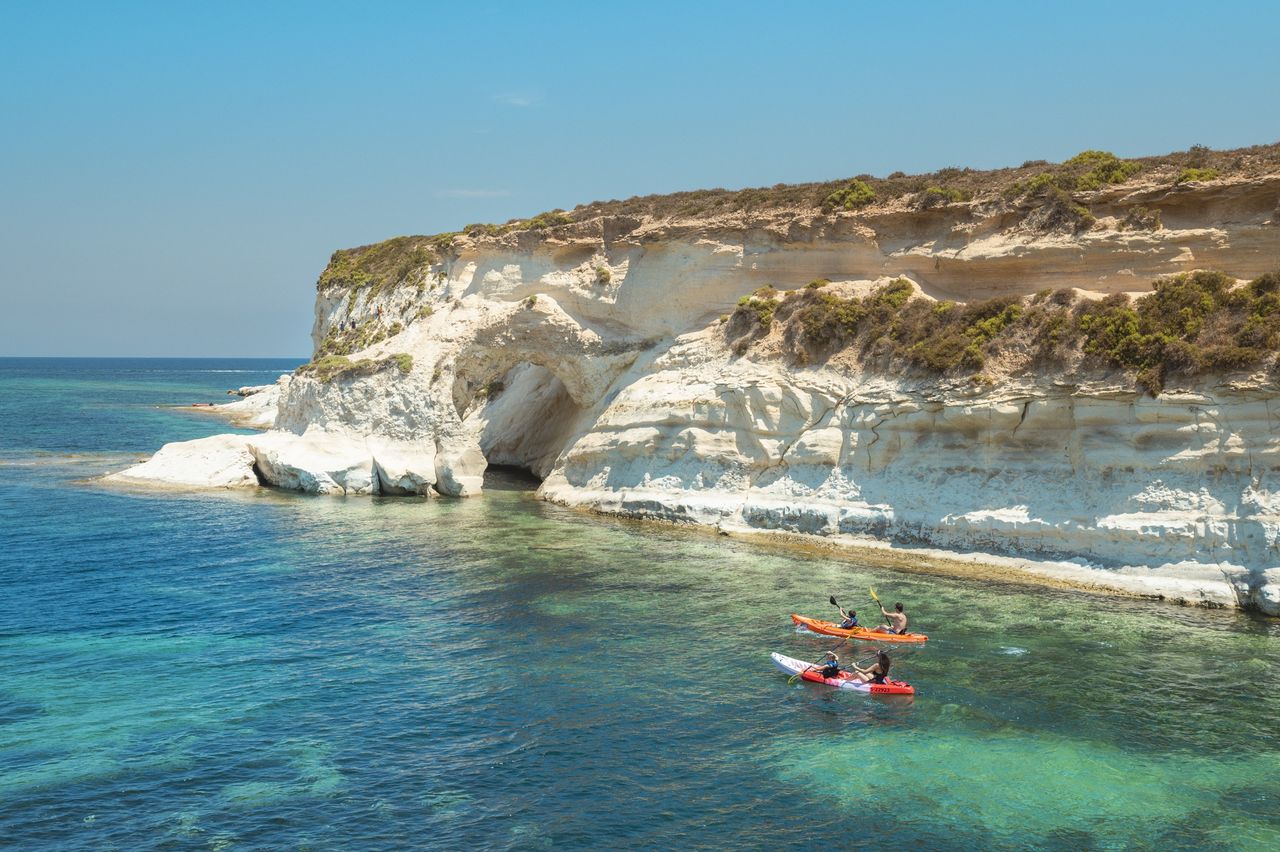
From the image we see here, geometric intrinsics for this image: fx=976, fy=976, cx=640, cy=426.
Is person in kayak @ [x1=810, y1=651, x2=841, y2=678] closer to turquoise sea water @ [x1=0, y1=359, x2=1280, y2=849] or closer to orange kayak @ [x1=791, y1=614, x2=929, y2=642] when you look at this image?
turquoise sea water @ [x1=0, y1=359, x2=1280, y2=849]

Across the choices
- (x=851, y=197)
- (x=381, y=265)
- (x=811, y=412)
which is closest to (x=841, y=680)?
(x=811, y=412)

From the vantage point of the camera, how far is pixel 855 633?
24750mm

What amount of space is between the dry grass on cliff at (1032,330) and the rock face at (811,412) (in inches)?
26.1

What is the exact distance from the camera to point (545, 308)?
46312 mm

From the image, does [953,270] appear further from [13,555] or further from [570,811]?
[13,555]

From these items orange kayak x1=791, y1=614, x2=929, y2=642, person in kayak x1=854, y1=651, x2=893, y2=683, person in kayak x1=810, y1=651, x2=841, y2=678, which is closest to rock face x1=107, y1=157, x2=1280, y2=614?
orange kayak x1=791, y1=614, x2=929, y2=642

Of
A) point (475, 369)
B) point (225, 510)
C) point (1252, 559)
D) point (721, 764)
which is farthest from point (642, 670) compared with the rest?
point (475, 369)

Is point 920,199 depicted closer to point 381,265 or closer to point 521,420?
point 521,420

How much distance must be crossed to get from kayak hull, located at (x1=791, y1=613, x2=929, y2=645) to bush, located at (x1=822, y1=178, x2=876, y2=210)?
69.5 ft

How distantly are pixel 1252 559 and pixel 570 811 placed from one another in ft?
69.6

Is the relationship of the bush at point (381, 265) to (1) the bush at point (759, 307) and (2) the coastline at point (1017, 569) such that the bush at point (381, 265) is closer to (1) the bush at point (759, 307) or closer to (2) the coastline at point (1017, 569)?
(1) the bush at point (759, 307)

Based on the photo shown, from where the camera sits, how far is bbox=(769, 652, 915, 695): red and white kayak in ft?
69.1

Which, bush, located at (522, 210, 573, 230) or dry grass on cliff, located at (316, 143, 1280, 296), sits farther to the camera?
bush, located at (522, 210, 573, 230)

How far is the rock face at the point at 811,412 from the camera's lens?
28.5m
